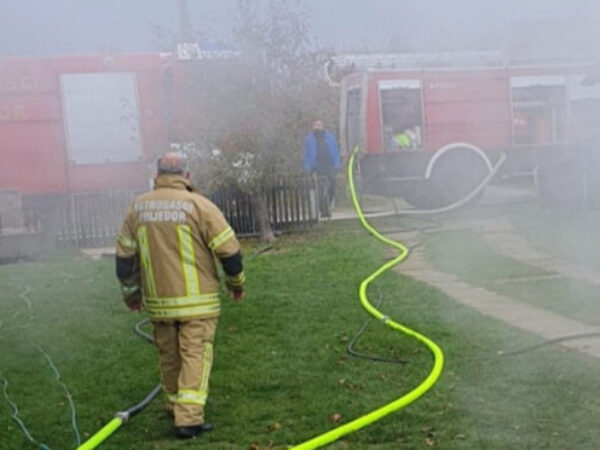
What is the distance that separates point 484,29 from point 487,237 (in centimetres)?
797

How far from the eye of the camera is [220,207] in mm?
14641

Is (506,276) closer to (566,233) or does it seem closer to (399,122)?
(566,233)

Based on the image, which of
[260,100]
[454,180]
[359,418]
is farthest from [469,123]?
[359,418]

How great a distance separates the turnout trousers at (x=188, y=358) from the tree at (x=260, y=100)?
2.58 metres

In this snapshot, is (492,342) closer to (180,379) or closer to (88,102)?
(180,379)

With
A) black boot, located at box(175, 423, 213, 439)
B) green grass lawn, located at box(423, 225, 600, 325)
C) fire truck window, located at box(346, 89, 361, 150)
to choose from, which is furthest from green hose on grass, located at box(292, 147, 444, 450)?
fire truck window, located at box(346, 89, 361, 150)

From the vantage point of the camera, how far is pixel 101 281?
10805 mm

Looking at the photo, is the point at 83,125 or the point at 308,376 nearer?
the point at 308,376

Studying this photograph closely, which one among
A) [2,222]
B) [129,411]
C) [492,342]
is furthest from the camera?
[2,222]

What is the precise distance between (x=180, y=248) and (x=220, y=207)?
9250mm

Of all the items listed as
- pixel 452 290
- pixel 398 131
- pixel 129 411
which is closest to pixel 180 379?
pixel 129 411

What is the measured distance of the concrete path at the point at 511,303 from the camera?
692 centimetres

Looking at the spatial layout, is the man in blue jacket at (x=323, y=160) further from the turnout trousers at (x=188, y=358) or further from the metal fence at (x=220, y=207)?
the turnout trousers at (x=188, y=358)

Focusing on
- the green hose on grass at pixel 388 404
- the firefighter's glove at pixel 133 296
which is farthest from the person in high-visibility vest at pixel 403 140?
the firefighter's glove at pixel 133 296
